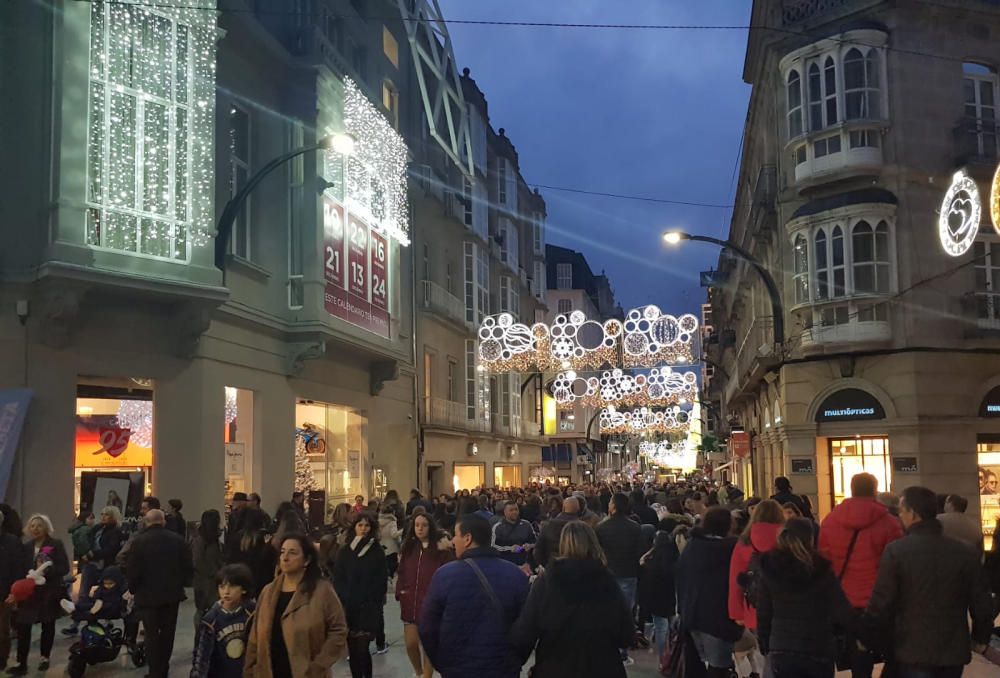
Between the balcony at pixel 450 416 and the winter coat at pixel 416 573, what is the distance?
71.1 feet

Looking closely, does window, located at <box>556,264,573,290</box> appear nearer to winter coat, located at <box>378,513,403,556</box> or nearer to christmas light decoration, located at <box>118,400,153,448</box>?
christmas light decoration, located at <box>118,400,153,448</box>

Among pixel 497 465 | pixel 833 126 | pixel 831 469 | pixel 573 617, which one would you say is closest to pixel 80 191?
Result: pixel 573 617

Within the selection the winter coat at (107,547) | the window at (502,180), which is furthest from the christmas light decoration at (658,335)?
the window at (502,180)

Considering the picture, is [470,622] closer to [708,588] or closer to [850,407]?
[708,588]

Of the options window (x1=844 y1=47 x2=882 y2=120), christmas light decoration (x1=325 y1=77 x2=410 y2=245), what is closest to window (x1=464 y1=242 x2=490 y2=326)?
christmas light decoration (x1=325 y1=77 x2=410 y2=245)

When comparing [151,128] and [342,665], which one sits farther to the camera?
[151,128]

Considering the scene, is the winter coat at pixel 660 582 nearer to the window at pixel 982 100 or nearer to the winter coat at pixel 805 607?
the winter coat at pixel 805 607

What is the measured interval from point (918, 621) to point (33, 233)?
1281 centimetres

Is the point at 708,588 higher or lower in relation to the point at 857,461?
lower

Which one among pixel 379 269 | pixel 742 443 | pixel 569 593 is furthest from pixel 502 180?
pixel 569 593

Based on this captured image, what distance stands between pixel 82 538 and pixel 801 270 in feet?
54.9

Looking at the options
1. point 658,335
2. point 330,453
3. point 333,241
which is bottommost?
point 330,453

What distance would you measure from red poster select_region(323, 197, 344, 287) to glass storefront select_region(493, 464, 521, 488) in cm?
2119

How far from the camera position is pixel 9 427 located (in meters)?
14.2
